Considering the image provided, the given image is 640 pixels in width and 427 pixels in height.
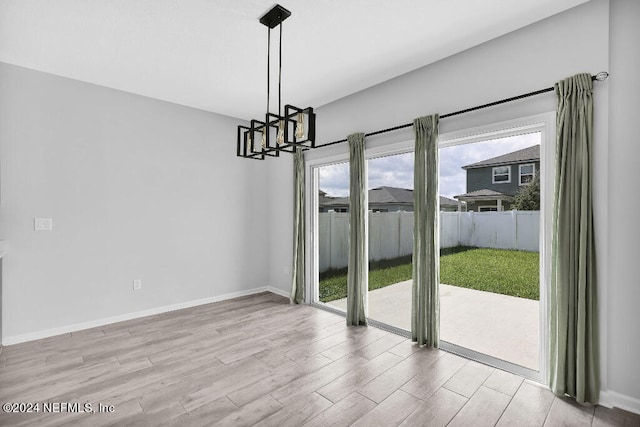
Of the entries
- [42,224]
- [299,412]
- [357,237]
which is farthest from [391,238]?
[42,224]

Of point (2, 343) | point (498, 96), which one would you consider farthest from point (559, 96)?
point (2, 343)

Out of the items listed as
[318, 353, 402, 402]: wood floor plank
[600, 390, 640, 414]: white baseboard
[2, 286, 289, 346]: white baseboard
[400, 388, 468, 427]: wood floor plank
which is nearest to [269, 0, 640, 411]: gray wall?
[600, 390, 640, 414]: white baseboard

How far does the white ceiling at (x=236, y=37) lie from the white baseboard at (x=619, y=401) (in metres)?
2.74

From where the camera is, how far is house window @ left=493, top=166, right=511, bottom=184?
8.71ft

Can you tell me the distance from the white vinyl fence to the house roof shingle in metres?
0.45

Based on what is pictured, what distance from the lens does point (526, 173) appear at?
2.55m

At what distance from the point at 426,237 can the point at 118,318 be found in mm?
3751

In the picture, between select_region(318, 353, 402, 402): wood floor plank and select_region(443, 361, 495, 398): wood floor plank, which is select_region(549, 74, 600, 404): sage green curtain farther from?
select_region(318, 353, 402, 402): wood floor plank

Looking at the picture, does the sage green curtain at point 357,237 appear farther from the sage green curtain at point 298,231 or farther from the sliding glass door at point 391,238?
the sage green curtain at point 298,231

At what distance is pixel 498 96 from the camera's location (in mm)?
2580

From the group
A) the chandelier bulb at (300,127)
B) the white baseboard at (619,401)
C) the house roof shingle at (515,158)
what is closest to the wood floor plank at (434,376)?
the white baseboard at (619,401)

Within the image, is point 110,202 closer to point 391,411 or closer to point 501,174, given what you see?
point 391,411

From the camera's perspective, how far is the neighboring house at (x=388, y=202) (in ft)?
9.91

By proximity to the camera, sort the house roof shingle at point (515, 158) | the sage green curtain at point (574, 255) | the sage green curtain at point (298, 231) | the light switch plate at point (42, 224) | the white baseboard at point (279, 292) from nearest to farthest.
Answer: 1. the sage green curtain at point (574, 255)
2. the house roof shingle at point (515, 158)
3. the light switch plate at point (42, 224)
4. the sage green curtain at point (298, 231)
5. the white baseboard at point (279, 292)
